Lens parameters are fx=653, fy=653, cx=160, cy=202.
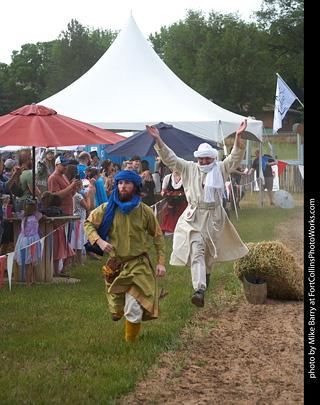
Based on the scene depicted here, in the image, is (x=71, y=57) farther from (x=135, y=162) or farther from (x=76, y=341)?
(x=76, y=341)

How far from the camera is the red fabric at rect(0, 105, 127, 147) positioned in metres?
8.78

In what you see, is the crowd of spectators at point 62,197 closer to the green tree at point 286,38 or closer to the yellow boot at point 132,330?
the yellow boot at point 132,330

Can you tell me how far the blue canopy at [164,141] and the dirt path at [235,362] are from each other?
5766 millimetres

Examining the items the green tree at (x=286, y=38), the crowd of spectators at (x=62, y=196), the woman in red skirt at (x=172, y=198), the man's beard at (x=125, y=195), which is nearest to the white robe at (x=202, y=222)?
the crowd of spectators at (x=62, y=196)

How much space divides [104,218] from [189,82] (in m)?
61.4

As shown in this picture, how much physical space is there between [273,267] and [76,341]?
9.35 ft

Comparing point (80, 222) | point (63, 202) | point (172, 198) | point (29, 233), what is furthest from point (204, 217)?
point (172, 198)

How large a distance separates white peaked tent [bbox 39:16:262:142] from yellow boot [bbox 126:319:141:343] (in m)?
10.6

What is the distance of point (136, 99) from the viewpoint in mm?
17859

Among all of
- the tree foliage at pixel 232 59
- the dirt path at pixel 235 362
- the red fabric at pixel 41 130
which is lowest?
the dirt path at pixel 235 362

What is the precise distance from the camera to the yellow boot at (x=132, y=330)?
6105 mm

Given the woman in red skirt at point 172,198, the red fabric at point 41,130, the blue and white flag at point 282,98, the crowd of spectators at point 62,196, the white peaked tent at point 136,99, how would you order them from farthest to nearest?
the blue and white flag at point 282,98, the white peaked tent at point 136,99, the woman in red skirt at point 172,198, the crowd of spectators at point 62,196, the red fabric at point 41,130

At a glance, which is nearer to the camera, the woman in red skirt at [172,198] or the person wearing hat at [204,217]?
the person wearing hat at [204,217]

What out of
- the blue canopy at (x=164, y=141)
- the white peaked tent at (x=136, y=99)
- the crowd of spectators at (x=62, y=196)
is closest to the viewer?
the crowd of spectators at (x=62, y=196)
